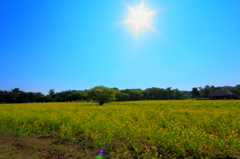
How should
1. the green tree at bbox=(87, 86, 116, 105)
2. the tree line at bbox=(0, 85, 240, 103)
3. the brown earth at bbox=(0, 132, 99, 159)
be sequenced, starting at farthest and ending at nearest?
the tree line at bbox=(0, 85, 240, 103)
the green tree at bbox=(87, 86, 116, 105)
the brown earth at bbox=(0, 132, 99, 159)

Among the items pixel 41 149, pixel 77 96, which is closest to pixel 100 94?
pixel 41 149

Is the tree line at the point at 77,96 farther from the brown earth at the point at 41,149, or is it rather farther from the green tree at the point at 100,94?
the brown earth at the point at 41,149

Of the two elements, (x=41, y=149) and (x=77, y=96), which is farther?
(x=77, y=96)

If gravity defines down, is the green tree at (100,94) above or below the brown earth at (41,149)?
above

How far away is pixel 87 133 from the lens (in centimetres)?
651

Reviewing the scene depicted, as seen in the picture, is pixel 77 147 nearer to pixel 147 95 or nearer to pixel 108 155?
Answer: pixel 108 155

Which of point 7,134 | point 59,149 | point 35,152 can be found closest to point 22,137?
point 7,134

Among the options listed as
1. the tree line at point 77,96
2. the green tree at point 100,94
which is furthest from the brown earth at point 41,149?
the tree line at point 77,96

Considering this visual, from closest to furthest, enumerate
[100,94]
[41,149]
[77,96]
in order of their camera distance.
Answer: [41,149], [100,94], [77,96]

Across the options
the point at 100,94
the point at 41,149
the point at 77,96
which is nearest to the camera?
the point at 41,149

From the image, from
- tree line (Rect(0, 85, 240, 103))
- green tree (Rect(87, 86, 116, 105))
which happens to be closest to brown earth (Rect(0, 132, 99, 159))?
green tree (Rect(87, 86, 116, 105))

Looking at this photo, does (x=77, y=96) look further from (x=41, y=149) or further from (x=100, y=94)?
(x=41, y=149)

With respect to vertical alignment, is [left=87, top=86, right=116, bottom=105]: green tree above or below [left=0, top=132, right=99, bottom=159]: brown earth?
above

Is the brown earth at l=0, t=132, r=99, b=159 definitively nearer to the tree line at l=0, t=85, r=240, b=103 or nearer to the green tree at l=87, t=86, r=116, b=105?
the green tree at l=87, t=86, r=116, b=105
